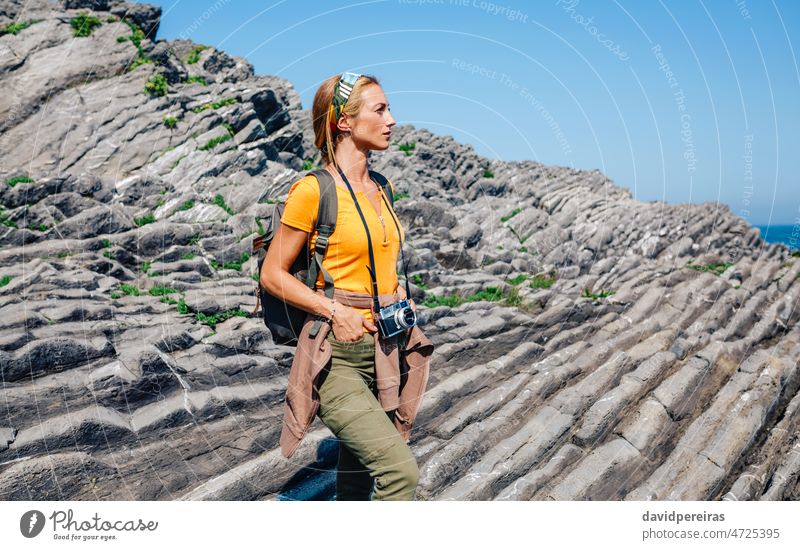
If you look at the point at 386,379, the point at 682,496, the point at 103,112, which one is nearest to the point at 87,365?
the point at 386,379

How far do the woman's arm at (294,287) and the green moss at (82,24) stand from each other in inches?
1065

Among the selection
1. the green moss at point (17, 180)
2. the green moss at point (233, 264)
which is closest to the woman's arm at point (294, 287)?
the green moss at point (233, 264)

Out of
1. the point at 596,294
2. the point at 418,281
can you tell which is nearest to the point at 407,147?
the point at 418,281

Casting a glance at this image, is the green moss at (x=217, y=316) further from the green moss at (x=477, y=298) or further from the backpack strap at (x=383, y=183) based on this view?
the backpack strap at (x=383, y=183)

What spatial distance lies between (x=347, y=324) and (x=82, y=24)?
27.8m

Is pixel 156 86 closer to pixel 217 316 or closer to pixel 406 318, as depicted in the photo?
pixel 217 316

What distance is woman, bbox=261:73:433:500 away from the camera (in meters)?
3.91

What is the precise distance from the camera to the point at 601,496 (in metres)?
6.73

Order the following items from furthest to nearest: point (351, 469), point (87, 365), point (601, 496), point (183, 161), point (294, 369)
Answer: point (183, 161) < point (87, 365) < point (601, 496) < point (351, 469) < point (294, 369)

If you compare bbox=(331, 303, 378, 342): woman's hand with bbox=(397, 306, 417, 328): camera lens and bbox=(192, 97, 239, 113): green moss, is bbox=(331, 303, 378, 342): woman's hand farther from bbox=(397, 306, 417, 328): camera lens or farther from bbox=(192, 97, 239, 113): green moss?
bbox=(192, 97, 239, 113): green moss

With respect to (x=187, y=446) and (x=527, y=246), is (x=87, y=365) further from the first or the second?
(x=527, y=246)

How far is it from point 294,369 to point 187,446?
9.70ft

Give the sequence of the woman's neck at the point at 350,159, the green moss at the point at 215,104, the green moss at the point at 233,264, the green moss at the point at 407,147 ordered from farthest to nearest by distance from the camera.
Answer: the green moss at the point at 407,147
the green moss at the point at 215,104
the green moss at the point at 233,264
the woman's neck at the point at 350,159

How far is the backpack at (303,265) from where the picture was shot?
3936 mm
